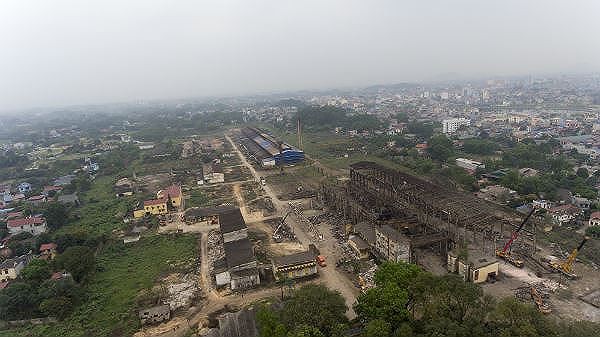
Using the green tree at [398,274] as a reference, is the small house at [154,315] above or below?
below

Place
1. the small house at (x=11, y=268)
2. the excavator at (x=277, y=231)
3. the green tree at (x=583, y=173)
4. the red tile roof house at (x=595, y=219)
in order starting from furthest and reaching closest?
the green tree at (x=583, y=173) → the excavator at (x=277, y=231) → the red tile roof house at (x=595, y=219) → the small house at (x=11, y=268)

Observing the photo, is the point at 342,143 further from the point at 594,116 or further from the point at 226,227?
the point at 594,116

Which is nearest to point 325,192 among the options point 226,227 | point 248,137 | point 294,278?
point 226,227

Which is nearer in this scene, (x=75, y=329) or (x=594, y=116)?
(x=75, y=329)

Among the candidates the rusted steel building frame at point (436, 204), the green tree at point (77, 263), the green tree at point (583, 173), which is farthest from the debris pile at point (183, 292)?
the green tree at point (583, 173)

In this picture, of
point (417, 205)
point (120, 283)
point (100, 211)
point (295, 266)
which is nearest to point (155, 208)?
point (100, 211)

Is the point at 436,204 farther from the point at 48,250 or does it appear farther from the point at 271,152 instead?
the point at 271,152

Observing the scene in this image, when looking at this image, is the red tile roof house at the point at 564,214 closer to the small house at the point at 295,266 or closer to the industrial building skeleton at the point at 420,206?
the industrial building skeleton at the point at 420,206
